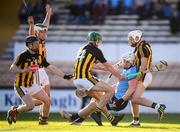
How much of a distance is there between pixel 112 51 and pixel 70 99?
110 inches

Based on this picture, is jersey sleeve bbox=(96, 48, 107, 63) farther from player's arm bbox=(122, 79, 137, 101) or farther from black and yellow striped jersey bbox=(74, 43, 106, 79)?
player's arm bbox=(122, 79, 137, 101)

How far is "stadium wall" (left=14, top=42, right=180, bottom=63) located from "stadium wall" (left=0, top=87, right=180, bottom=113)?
228 cm

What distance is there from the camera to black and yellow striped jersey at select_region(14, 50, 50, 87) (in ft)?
56.1

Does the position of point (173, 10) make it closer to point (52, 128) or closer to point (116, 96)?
point (116, 96)

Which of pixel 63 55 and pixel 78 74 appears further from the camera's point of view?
pixel 63 55

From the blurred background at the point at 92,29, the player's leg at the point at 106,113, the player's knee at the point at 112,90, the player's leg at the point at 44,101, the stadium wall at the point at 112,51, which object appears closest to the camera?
the player's knee at the point at 112,90

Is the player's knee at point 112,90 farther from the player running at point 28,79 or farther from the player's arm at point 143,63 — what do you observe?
the player's arm at point 143,63

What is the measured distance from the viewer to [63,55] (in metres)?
27.3

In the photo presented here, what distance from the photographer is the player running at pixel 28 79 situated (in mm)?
17094

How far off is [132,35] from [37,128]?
3.13 m

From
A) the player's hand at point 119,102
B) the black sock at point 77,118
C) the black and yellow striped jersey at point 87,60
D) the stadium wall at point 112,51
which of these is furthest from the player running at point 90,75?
the stadium wall at point 112,51

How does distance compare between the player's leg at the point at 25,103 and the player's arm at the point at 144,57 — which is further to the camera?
the player's arm at the point at 144,57

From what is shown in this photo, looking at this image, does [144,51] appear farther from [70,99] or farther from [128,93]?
[70,99]

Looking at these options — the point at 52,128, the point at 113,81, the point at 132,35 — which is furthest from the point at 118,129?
the point at 113,81
